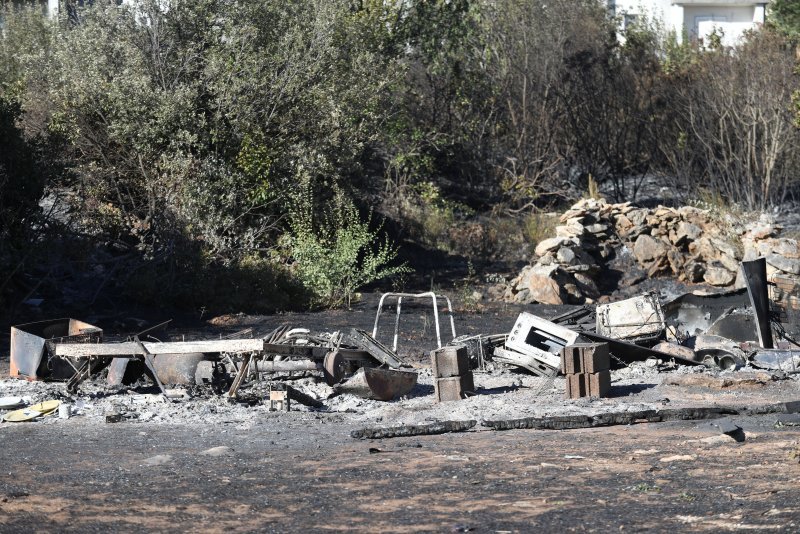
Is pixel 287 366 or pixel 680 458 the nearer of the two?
pixel 680 458

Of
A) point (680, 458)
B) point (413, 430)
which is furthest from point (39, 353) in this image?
point (680, 458)

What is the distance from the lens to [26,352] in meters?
11.0

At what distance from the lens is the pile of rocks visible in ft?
59.9

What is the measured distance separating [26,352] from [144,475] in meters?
4.40

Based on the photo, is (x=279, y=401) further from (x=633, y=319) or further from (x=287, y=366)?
(x=633, y=319)

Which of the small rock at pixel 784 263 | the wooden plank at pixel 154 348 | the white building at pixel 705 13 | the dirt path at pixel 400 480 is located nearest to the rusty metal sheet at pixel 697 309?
the dirt path at pixel 400 480

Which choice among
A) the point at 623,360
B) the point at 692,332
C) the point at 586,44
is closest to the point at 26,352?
the point at 623,360

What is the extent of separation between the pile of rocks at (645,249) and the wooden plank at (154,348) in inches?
360

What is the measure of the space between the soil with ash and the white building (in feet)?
92.2

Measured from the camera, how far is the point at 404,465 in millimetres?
7449

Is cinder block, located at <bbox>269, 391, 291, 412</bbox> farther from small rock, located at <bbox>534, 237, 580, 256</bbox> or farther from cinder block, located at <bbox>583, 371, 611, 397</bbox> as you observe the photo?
small rock, located at <bbox>534, 237, 580, 256</bbox>

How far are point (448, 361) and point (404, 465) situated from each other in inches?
110

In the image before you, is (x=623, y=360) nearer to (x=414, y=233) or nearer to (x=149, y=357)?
(x=149, y=357)

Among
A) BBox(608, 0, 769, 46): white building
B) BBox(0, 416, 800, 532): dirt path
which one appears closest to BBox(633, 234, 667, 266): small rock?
BBox(0, 416, 800, 532): dirt path
